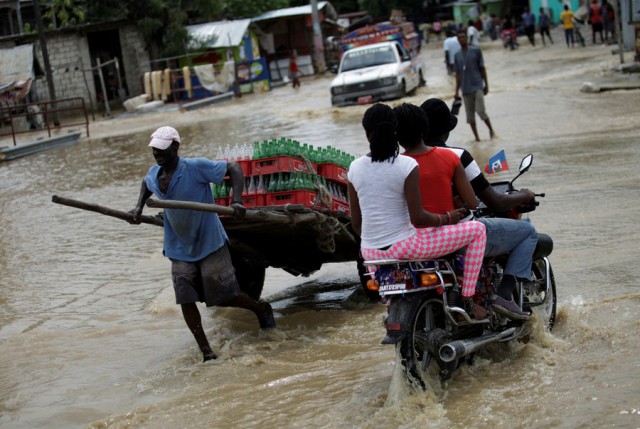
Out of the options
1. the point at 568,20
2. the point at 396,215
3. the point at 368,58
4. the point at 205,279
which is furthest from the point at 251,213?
the point at 568,20

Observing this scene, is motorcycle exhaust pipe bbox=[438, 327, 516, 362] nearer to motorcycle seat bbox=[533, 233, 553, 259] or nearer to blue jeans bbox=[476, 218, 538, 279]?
blue jeans bbox=[476, 218, 538, 279]

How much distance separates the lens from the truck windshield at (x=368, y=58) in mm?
26500

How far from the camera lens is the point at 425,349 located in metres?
5.01

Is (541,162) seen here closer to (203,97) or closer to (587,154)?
(587,154)

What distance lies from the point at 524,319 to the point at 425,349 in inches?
34.7

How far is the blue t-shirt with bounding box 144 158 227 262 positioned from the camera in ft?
20.6

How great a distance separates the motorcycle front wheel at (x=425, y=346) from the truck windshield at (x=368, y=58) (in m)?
21.8

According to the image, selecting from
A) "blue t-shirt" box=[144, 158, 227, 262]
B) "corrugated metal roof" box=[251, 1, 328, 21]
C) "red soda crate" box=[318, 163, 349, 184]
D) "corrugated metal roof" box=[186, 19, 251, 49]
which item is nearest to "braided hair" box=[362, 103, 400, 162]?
"blue t-shirt" box=[144, 158, 227, 262]

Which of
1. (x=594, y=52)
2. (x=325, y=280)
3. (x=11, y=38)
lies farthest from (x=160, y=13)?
(x=325, y=280)

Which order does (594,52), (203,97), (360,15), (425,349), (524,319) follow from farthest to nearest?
(360,15), (203,97), (594,52), (524,319), (425,349)

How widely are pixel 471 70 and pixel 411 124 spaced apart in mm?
10752

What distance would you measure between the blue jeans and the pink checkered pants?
0.79ft

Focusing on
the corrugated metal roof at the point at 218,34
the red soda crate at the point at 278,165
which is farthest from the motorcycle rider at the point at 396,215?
the corrugated metal roof at the point at 218,34

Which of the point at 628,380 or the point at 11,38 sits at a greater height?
the point at 11,38
